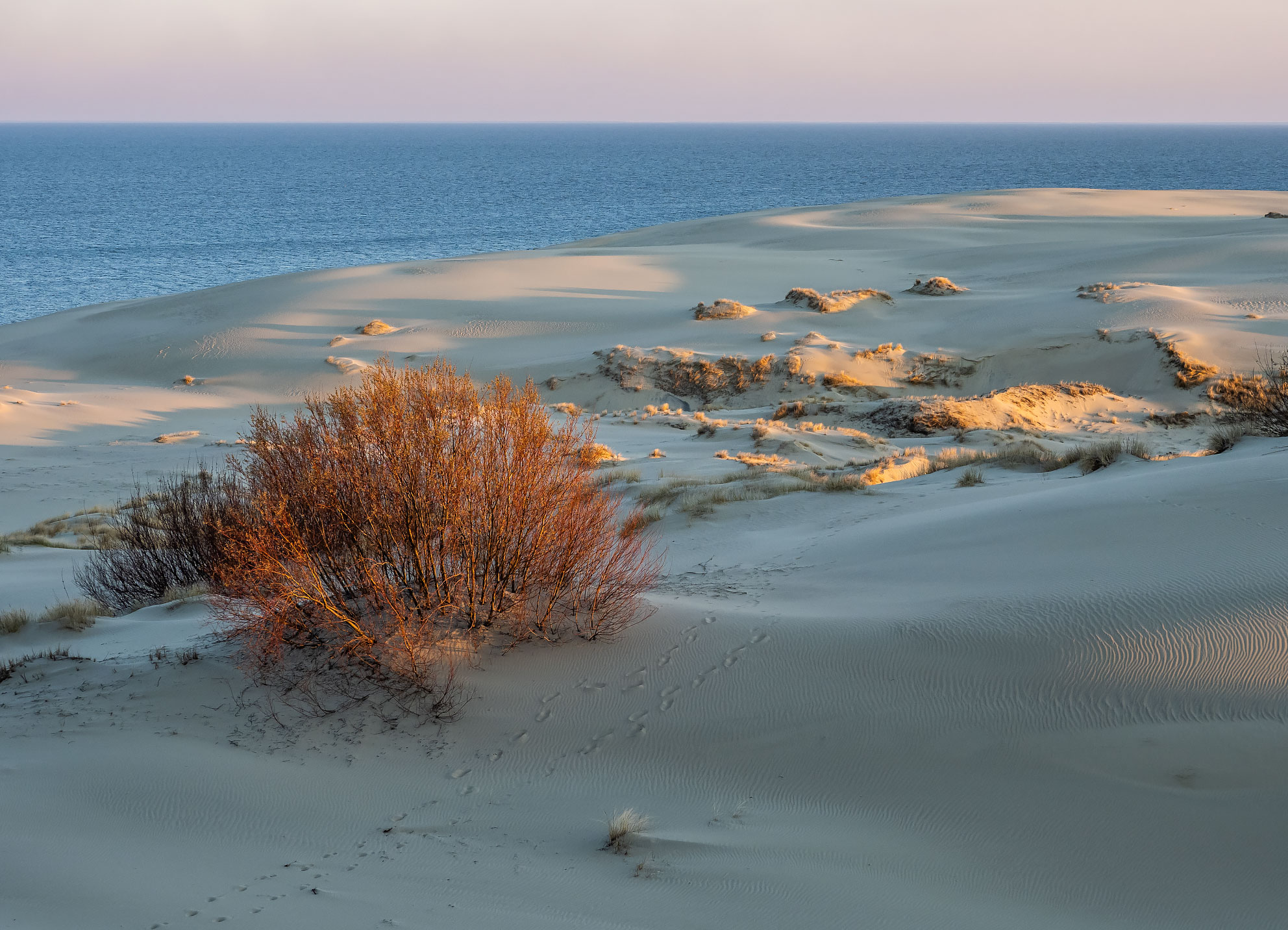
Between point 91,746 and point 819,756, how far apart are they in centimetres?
427

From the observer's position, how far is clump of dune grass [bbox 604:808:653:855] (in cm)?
511

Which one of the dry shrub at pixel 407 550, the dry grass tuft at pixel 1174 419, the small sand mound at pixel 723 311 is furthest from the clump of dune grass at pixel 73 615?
the small sand mound at pixel 723 311

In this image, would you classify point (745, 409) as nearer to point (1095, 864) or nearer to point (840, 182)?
point (1095, 864)

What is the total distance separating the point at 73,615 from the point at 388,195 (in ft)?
311

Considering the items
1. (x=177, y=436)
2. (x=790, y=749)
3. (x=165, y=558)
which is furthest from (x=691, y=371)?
(x=790, y=749)

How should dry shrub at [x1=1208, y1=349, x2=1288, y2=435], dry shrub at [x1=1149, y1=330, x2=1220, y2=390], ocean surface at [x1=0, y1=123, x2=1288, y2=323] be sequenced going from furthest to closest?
ocean surface at [x1=0, y1=123, x2=1288, y2=323], dry shrub at [x1=1149, y1=330, x2=1220, y2=390], dry shrub at [x1=1208, y1=349, x2=1288, y2=435]

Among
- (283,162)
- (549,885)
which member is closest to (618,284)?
(549,885)

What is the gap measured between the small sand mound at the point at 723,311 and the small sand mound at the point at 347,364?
29.4 feet

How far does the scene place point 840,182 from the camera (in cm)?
11144

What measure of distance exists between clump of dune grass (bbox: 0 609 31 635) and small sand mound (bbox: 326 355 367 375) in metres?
17.1

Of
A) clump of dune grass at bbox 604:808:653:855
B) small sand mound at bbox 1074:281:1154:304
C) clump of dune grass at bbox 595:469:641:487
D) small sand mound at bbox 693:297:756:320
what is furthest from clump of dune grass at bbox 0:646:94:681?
small sand mound at bbox 1074:281:1154:304

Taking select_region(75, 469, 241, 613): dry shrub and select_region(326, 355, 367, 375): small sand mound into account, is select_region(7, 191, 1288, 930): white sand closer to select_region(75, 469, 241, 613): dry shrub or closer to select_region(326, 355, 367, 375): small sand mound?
select_region(75, 469, 241, 613): dry shrub

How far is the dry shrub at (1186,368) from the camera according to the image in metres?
19.3

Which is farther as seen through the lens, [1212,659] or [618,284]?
[618,284]
